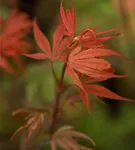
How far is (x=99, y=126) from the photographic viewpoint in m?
0.99

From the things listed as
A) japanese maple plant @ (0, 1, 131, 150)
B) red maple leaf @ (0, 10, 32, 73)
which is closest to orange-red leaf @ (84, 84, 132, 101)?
japanese maple plant @ (0, 1, 131, 150)

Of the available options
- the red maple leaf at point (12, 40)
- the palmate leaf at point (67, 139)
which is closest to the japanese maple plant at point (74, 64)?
the palmate leaf at point (67, 139)

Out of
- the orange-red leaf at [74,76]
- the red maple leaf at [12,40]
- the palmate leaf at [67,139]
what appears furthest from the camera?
the red maple leaf at [12,40]

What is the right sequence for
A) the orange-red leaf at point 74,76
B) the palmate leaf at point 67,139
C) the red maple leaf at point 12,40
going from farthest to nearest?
the red maple leaf at point 12,40 < the palmate leaf at point 67,139 < the orange-red leaf at point 74,76

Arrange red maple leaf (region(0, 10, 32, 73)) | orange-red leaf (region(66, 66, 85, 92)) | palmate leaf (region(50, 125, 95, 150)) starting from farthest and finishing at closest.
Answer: red maple leaf (region(0, 10, 32, 73))
palmate leaf (region(50, 125, 95, 150))
orange-red leaf (region(66, 66, 85, 92))

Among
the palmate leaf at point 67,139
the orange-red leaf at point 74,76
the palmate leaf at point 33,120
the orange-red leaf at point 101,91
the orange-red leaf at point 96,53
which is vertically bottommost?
the palmate leaf at point 67,139

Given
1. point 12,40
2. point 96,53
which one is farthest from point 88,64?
point 12,40

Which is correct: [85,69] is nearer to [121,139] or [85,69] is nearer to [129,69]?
[121,139]

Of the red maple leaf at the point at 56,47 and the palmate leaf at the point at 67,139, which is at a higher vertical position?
the red maple leaf at the point at 56,47

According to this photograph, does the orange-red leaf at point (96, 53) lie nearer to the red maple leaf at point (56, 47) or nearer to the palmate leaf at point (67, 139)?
the red maple leaf at point (56, 47)

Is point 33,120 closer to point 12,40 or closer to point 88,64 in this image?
point 88,64

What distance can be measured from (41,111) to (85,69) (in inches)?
6.2

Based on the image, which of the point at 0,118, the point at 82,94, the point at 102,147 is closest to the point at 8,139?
the point at 0,118

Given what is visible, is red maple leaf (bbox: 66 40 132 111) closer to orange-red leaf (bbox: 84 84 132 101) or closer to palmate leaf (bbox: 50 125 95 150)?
orange-red leaf (bbox: 84 84 132 101)
